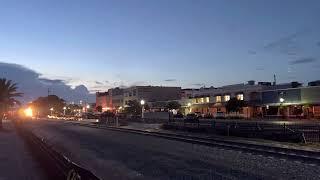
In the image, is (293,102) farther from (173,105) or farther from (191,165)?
(191,165)

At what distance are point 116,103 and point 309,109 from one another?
115308mm

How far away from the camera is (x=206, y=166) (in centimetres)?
2364

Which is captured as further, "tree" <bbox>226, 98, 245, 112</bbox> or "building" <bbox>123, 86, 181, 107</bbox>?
"building" <bbox>123, 86, 181, 107</bbox>

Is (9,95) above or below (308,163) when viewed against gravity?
above

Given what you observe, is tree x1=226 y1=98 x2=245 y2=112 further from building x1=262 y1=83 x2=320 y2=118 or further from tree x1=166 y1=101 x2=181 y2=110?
→ tree x1=166 y1=101 x2=181 y2=110

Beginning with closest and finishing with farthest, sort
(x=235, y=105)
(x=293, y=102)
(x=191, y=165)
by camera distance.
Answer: (x=191, y=165), (x=293, y=102), (x=235, y=105)

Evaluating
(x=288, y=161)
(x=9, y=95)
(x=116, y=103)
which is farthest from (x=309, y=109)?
(x=116, y=103)

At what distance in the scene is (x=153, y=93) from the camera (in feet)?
577

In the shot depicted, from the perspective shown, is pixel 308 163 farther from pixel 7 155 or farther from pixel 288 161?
pixel 7 155

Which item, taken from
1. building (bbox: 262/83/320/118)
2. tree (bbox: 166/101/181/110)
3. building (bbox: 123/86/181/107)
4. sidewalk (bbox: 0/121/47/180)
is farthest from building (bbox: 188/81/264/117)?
sidewalk (bbox: 0/121/47/180)

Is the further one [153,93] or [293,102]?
[153,93]

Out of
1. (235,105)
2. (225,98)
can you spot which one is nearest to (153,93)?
(225,98)

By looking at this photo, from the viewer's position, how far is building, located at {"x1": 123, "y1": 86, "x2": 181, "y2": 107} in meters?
175

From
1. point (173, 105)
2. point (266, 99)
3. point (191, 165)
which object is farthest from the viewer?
point (173, 105)
